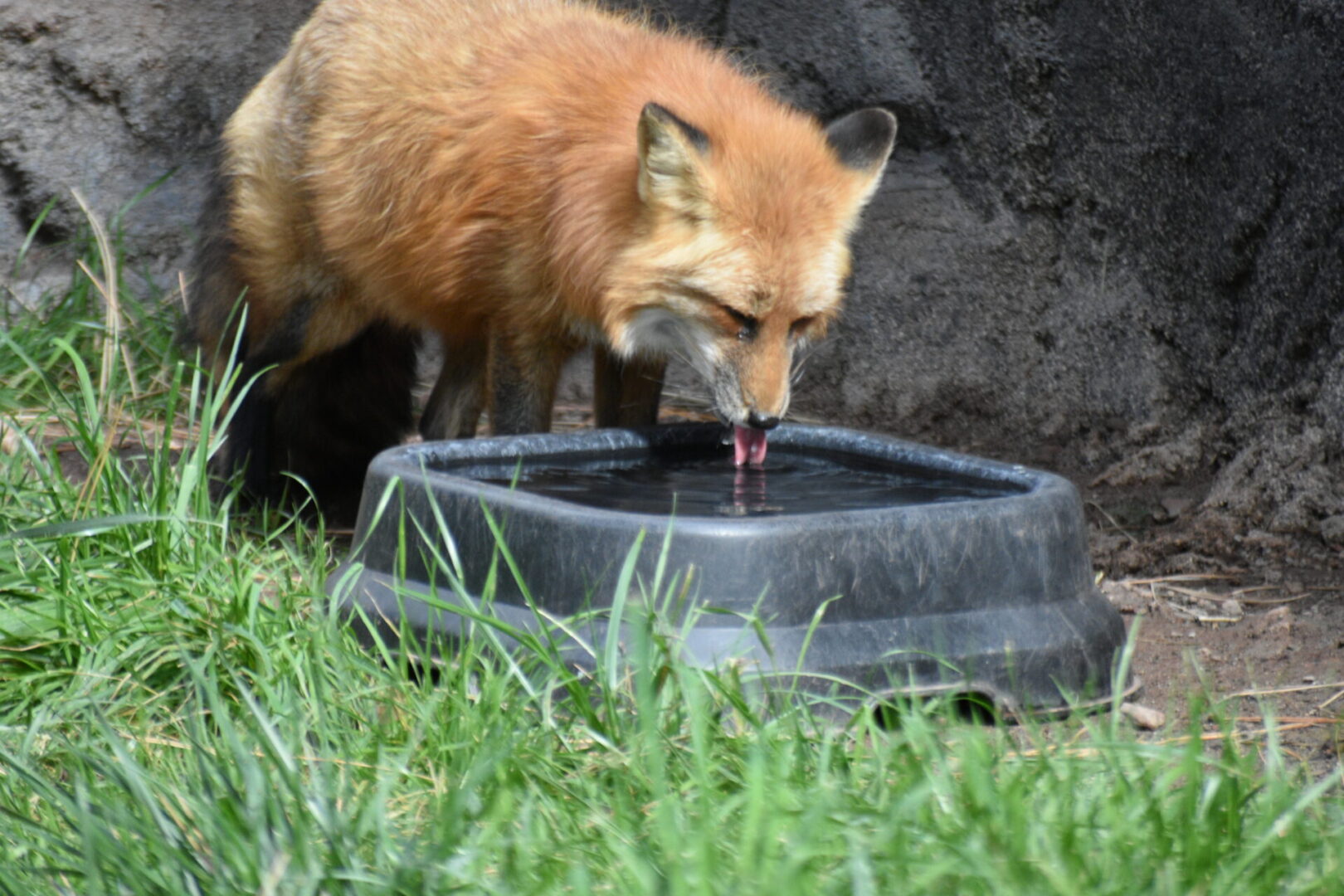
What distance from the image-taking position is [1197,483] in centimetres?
394

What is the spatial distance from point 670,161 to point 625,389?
90 centimetres

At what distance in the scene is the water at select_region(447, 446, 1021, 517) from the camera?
298cm

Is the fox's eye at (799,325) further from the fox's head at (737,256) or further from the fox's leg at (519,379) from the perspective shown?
the fox's leg at (519,379)

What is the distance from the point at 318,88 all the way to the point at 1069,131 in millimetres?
2230

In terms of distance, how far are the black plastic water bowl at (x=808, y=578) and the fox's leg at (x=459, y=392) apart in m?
1.15

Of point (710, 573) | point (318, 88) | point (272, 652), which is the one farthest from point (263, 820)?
point (318, 88)

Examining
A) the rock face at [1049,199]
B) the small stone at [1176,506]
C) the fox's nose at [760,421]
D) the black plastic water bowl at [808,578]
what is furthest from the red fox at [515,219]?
the small stone at [1176,506]

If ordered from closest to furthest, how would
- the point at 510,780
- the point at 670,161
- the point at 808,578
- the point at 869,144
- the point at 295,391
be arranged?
the point at 510,780 < the point at 808,578 < the point at 670,161 < the point at 869,144 < the point at 295,391

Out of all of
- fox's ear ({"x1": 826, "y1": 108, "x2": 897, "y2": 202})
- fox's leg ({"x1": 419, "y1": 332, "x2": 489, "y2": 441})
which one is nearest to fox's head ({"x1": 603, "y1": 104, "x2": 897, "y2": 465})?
fox's ear ({"x1": 826, "y1": 108, "x2": 897, "y2": 202})

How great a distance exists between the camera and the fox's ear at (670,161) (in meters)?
2.99

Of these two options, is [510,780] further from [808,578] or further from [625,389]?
[625,389]

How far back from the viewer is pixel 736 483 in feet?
10.6

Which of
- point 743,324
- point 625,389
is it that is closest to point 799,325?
point 743,324

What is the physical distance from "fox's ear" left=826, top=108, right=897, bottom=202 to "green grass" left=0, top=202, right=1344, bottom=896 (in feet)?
5.05
